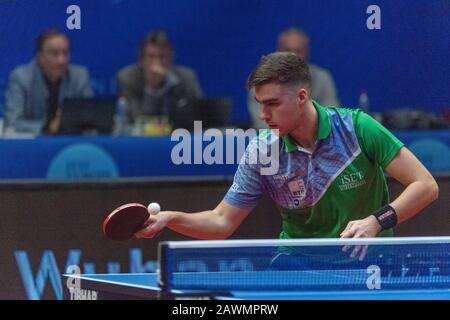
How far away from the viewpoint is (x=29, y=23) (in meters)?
7.51

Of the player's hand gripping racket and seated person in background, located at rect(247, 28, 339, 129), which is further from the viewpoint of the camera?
seated person in background, located at rect(247, 28, 339, 129)

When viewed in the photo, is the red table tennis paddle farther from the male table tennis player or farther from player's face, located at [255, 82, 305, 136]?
player's face, located at [255, 82, 305, 136]

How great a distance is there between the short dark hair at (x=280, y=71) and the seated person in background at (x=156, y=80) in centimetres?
300

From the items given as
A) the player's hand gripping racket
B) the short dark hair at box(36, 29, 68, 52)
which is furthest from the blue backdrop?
the player's hand gripping racket

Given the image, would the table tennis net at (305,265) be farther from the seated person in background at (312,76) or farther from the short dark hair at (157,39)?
the short dark hair at (157,39)

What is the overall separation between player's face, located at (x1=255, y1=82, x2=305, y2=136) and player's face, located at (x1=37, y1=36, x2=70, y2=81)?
3.08 meters

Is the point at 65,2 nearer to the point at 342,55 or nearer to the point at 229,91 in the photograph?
the point at 229,91

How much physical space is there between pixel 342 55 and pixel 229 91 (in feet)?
2.78

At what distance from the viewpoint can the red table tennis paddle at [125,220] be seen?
438 centimetres

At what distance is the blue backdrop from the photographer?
7582 millimetres

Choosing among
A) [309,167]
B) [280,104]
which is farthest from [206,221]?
[280,104]

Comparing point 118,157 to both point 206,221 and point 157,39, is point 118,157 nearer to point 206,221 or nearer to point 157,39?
point 157,39

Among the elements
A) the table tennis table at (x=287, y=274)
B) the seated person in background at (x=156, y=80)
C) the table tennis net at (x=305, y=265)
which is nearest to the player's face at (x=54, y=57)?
the seated person in background at (x=156, y=80)

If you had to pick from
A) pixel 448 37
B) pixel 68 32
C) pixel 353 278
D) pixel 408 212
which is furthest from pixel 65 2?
pixel 353 278
